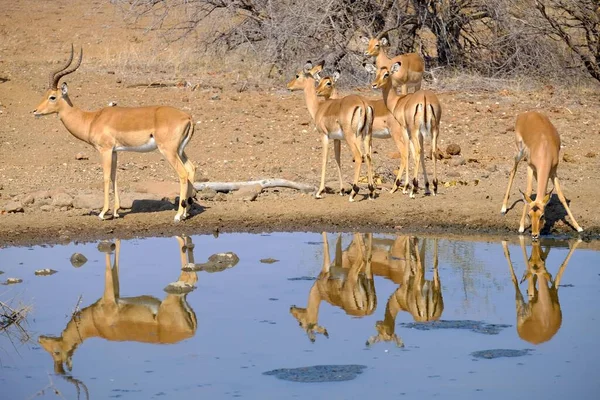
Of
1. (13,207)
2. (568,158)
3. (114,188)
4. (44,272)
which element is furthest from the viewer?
(568,158)

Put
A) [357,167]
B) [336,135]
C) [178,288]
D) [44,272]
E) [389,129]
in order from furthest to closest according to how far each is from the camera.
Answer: [389,129]
[336,135]
[357,167]
[44,272]
[178,288]

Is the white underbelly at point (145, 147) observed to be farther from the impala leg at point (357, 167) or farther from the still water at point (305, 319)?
the impala leg at point (357, 167)

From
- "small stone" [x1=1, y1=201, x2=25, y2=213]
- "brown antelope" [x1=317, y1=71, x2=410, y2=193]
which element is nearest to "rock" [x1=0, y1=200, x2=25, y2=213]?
"small stone" [x1=1, y1=201, x2=25, y2=213]

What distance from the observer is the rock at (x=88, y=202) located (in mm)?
12211

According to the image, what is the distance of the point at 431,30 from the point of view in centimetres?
1995

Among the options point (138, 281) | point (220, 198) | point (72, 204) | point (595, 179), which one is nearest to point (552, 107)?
point (595, 179)

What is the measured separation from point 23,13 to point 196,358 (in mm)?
23857

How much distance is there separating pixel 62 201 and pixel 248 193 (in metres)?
2.16

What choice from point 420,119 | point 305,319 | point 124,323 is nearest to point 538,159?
point 420,119

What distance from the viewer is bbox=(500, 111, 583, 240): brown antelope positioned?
35.2 ft

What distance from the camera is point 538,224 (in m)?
10.7

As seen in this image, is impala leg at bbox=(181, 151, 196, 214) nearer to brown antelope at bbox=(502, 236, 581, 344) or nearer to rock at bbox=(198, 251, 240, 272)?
rock at bbox=(198, 251, 240, 272)

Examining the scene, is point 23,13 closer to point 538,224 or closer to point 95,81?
point 95,81

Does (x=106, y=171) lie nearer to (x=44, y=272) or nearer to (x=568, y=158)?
(x=44, y=272)
